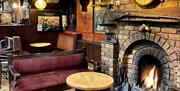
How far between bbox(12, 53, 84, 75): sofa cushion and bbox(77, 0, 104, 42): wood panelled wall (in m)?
1.44

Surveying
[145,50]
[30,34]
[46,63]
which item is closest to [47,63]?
[46,63]

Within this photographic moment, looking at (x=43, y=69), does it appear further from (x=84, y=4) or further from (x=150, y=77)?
(x=84, y=4)

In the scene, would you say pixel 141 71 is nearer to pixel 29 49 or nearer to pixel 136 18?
pixel 136 18

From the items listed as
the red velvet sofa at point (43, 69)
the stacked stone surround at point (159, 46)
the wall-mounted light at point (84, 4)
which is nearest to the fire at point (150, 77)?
the stacked stone surround at point (159, 46)

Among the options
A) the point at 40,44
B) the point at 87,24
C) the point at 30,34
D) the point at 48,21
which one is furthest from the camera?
the point at 48,21

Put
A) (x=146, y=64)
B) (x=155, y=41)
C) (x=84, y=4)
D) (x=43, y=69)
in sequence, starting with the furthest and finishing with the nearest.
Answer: (x=84, y=4) → (x=146, y=64) → (x=43, y=69) → (x=155, y=41)

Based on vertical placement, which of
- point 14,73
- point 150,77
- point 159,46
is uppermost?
point 159,46

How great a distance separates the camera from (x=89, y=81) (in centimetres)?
361

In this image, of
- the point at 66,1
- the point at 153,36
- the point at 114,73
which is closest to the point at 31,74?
the point at 114,73

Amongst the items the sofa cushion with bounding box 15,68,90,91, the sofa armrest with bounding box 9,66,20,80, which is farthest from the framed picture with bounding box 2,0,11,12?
the sofa armrest with bounding box 9,66,20,80

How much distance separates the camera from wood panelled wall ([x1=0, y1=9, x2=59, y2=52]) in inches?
276

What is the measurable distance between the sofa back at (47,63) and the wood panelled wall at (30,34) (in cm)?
308

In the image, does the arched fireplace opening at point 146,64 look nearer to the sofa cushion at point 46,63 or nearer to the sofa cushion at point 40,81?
the sofa cushion at point 46,63

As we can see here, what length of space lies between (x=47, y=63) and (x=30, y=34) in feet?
10.8
